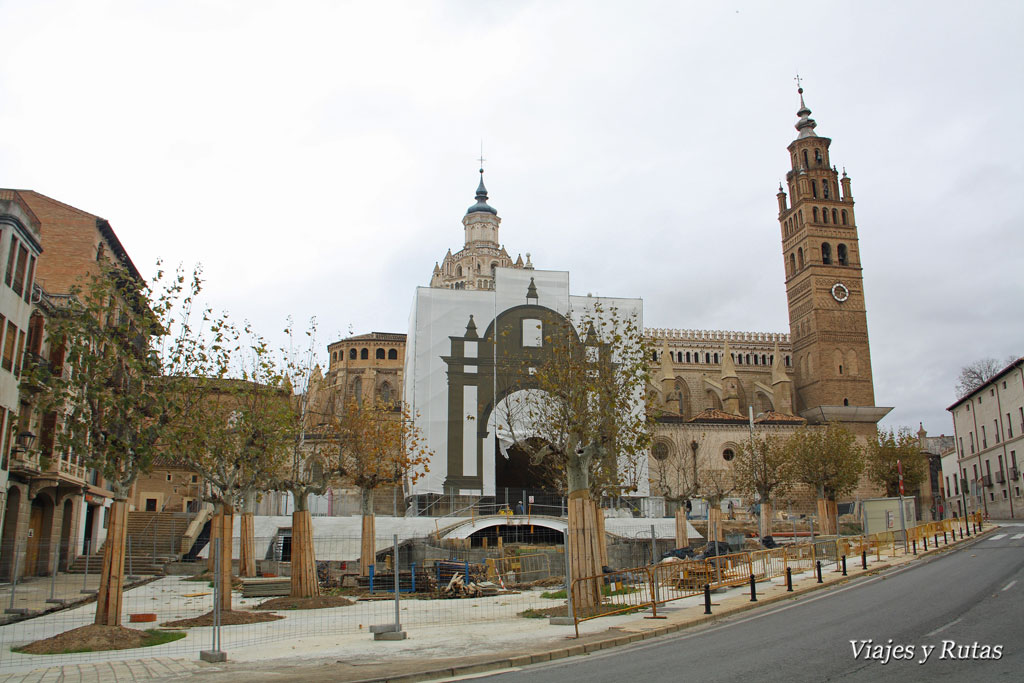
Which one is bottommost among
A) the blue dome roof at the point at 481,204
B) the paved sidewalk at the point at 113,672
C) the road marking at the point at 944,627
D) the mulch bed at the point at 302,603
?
the mulch bed at the point at 302,603

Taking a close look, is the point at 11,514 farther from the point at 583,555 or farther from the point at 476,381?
the point at 476,381

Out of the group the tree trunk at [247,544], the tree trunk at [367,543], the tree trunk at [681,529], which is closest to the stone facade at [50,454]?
the tree trunk at [247,544]

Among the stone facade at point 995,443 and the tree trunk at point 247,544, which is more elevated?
the stone facade at point 995,443

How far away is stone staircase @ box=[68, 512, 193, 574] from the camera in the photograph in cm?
2927

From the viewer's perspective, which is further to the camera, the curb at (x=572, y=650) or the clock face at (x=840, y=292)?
the clock face at (x=840, y=292)

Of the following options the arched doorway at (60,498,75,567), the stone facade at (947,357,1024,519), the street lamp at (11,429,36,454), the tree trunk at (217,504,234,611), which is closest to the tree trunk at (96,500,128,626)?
the tree trunk at (217,504,234,611)

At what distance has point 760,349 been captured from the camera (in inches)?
3113

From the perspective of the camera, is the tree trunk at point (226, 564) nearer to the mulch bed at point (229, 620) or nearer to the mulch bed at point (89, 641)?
the mulch bed at point (229, 620)

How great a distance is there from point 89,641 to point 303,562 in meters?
6.37

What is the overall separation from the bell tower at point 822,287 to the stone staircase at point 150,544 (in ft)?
178

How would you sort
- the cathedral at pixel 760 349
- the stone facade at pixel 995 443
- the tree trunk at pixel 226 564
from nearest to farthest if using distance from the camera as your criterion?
the tree trunk at pixel 226 564, the stone facade at pixel 995 443, the cathedral at pixel 760 349

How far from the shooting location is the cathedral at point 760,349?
5819 cm

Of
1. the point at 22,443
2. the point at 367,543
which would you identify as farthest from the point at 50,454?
the point at 367,543

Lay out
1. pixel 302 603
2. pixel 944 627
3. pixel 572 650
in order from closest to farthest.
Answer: pixel 944 627, pixel 572 650, pixel 302 603
